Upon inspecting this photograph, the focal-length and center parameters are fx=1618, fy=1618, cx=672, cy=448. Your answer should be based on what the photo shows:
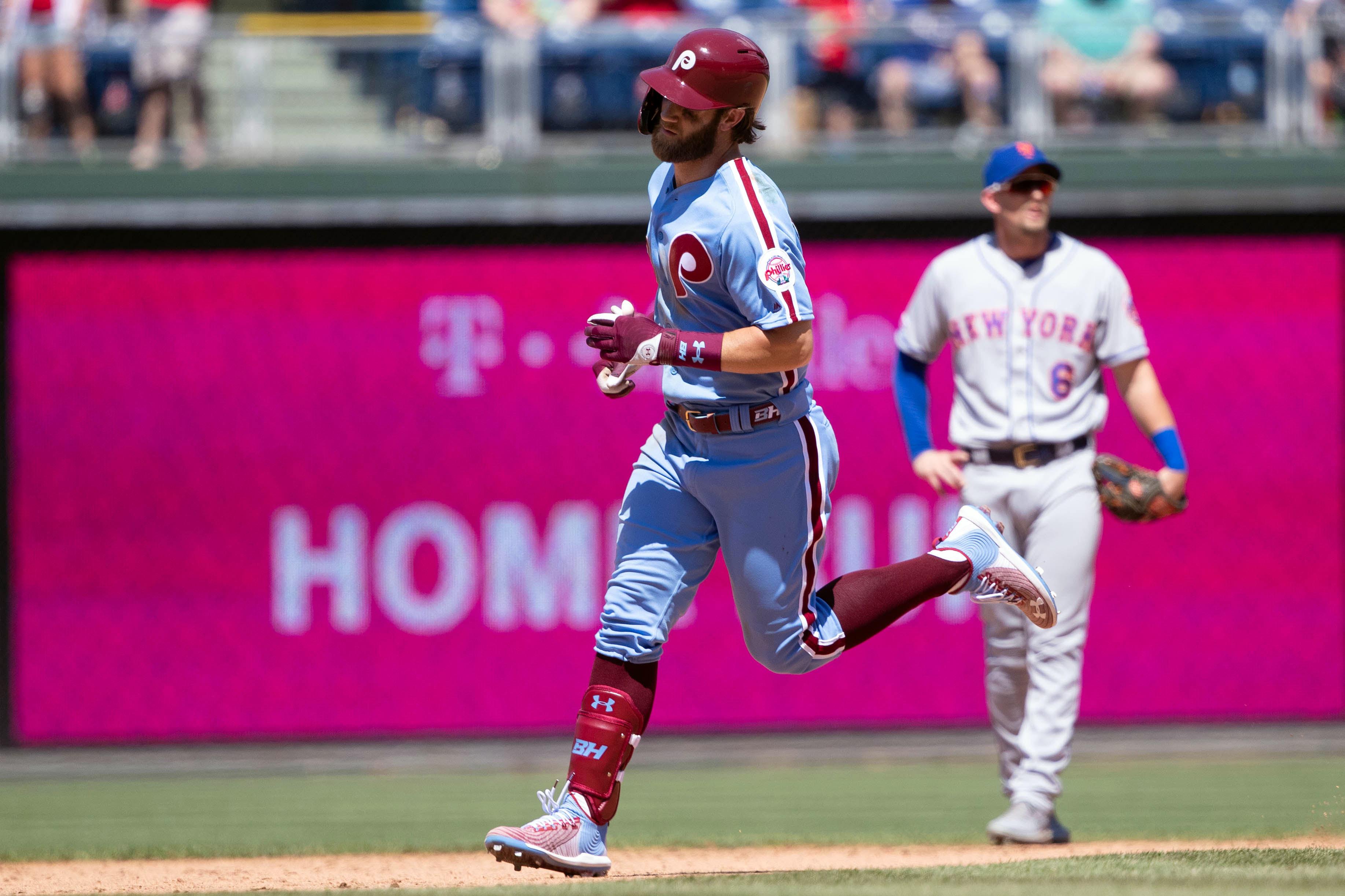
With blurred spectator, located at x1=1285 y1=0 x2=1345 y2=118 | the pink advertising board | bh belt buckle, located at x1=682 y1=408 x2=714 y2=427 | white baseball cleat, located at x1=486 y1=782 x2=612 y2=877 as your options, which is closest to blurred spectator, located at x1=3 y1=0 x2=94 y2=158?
the pink advertising board

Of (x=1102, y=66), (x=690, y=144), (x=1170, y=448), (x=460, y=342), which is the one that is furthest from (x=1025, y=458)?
(x=1102, y=66)

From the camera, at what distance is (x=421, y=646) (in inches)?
356

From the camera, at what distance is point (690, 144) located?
4055 millimetres

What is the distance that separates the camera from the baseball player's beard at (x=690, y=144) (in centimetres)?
405

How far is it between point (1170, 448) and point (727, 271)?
2.13m

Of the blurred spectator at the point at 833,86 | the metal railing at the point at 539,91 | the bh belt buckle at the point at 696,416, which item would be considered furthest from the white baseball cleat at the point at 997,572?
the blurred spectator at the point at 833,86

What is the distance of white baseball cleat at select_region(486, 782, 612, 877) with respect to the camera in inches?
151

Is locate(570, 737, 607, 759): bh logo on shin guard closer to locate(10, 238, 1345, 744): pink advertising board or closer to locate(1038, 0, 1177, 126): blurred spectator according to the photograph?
locate(10, 238, 1345, 744): pink advertising board

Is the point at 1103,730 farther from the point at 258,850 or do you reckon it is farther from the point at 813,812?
the point at 258,850

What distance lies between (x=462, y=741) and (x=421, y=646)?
582mm

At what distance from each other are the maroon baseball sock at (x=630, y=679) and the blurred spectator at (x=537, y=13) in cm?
636

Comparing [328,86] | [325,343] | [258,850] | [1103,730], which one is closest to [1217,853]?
[258,850]

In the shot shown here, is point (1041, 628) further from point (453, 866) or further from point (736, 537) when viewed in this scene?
point (453, 866)

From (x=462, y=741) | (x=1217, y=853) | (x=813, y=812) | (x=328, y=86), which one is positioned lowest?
(x=462, y=741)
